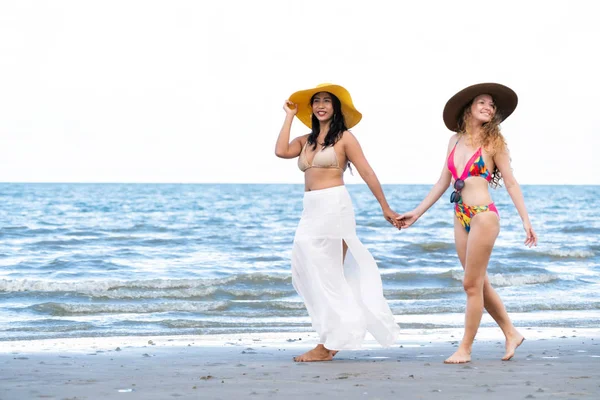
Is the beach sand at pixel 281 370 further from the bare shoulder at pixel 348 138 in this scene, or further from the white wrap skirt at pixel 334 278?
the bare shoulder at pixel 348 138

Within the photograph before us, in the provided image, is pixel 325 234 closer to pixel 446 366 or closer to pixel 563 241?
pixel 446 366

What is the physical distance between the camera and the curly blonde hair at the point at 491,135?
5.20 metres

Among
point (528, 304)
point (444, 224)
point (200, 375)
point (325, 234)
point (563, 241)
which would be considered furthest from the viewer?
point (444, 224)

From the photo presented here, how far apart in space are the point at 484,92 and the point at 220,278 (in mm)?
7781

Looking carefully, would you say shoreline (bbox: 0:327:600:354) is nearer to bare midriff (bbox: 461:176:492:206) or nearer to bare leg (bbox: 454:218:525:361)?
bare leg (bbox: 454:218:525:361)

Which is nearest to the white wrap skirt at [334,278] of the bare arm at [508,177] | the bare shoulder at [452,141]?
the bare shoulder at [452,141]

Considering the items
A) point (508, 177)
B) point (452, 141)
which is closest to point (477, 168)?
point (508, 177)

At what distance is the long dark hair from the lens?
549 centimetres

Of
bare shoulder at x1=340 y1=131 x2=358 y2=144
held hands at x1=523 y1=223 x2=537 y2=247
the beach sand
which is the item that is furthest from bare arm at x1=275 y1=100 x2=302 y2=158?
held hands at x1=523 y1=223 x2=537 y2=247

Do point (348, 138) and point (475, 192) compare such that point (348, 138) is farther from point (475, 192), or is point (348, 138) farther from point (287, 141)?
point (475, 192)

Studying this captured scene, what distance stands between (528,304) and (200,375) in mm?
6155

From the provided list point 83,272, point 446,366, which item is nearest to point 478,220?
point 446,366

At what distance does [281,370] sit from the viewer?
520cm

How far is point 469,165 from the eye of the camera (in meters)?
5.21
